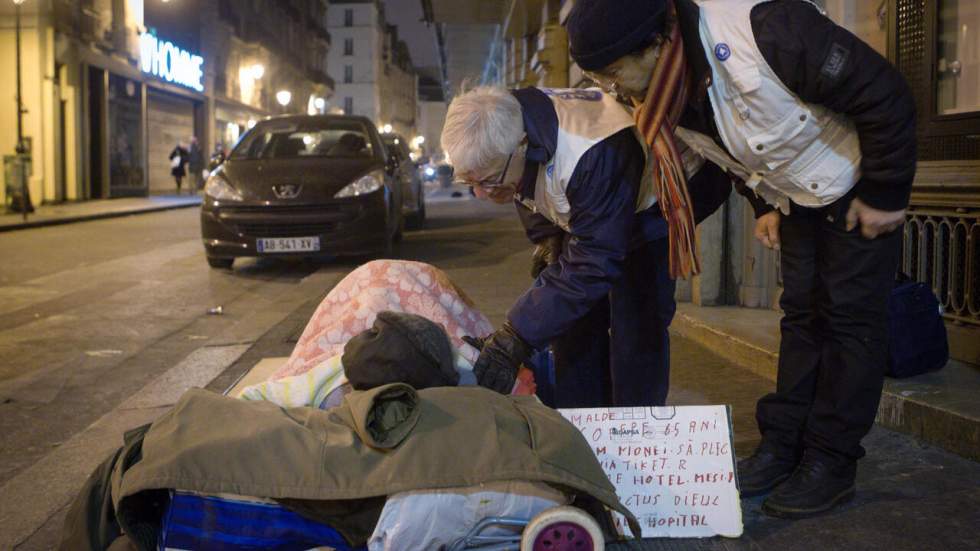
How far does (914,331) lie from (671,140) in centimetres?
172

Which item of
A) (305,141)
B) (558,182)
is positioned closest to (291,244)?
(305,141)

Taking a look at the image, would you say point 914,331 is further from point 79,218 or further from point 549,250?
point 79,218

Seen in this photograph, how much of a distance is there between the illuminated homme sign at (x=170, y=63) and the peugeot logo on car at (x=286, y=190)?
2373cm

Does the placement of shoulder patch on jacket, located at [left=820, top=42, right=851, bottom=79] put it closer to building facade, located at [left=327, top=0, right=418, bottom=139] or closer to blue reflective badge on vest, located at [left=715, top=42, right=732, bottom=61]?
blue reflective badge on vest, located at [left=715, top=42, right=732, bottom=61]

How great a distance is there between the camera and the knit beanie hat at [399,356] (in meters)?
2.90

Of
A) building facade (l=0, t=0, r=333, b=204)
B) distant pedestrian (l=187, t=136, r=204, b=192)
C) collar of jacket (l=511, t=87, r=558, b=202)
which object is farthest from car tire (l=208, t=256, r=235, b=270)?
distant pedestrian (l=187, t=136, r=204, b=192)

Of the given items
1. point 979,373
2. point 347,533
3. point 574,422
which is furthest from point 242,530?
point 979,373

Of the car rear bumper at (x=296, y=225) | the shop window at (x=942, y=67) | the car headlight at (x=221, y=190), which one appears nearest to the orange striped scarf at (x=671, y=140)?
the shop window at (x=942, y=67)

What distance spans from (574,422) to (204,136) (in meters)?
39.4

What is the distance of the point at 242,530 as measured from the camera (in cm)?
250

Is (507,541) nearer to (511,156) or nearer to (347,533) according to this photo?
(347,533)

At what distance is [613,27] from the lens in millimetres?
2662

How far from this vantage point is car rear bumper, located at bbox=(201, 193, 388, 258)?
10102mm

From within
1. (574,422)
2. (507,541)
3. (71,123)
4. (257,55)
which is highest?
(257,55)
